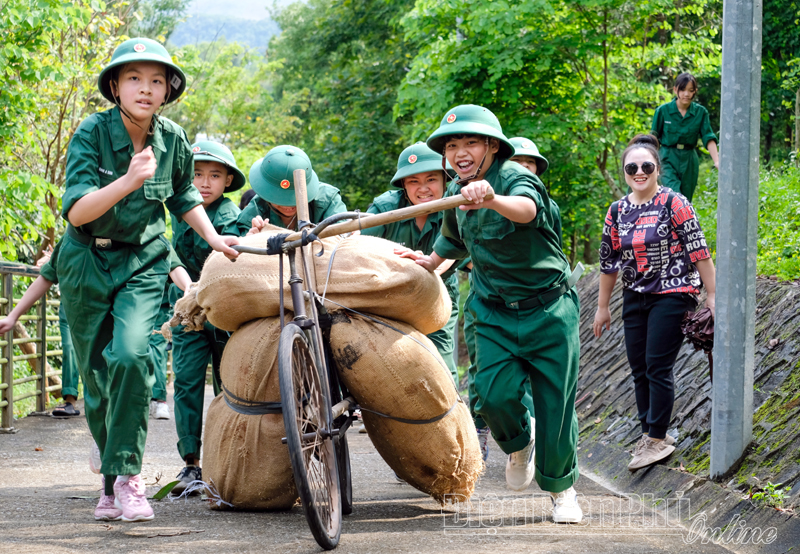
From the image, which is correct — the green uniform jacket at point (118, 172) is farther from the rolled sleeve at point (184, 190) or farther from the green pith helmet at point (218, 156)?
the green pith helmet at point (218, 156)

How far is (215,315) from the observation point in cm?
429

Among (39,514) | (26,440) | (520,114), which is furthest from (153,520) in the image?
(520,114)

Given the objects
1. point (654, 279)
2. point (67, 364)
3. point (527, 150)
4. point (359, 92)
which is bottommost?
point (67, 364)

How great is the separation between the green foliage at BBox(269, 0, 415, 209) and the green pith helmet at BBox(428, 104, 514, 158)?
14.9m

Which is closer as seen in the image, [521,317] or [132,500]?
[132,500]

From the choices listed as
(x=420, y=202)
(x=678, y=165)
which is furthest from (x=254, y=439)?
(x=678, y=165)

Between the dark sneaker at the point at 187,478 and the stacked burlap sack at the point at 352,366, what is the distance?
648 mm

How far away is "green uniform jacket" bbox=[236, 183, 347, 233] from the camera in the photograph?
517 centimetres

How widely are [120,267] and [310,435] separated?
1256 mm

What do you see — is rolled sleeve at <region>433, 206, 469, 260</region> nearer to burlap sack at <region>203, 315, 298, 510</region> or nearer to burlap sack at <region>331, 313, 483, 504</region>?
burlap sack at <region>331, 313, 483, 504</region>

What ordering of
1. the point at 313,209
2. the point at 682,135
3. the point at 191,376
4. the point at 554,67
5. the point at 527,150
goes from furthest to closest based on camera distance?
the point at 554,67
the point at 682,135
the point at 527,150
the point at 191,376
the point at 313,209

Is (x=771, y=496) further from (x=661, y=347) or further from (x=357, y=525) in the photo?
(x=357, y=525)

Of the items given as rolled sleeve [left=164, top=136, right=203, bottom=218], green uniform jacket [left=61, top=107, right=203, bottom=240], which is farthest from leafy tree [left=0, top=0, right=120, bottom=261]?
green uniform jacket [left=61, top=107, right=203, bottom=240]

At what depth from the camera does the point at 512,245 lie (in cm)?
419
